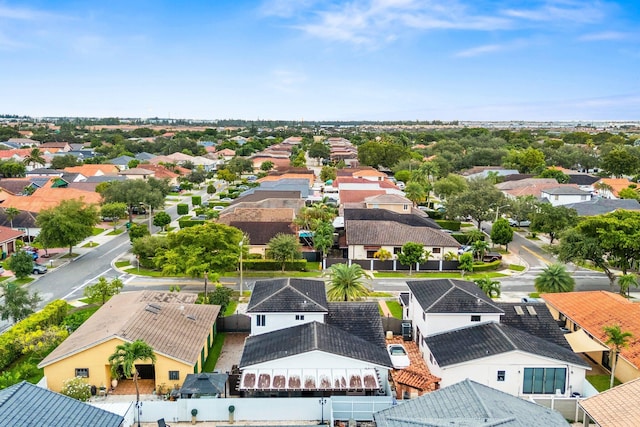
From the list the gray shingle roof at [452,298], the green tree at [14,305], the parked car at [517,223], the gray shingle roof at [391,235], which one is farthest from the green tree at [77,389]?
the parked car at [517,223]

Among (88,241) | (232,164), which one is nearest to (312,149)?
(232,164)

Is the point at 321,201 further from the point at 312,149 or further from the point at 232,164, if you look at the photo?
the point at 312,149

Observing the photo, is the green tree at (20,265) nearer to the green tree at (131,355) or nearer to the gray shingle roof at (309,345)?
the green tree at (131,355)

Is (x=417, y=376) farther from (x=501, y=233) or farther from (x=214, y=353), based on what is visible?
(x=501, y=233)

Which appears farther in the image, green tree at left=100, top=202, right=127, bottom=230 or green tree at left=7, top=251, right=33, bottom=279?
green tree at left=100, top=202, right=127, bottom=230

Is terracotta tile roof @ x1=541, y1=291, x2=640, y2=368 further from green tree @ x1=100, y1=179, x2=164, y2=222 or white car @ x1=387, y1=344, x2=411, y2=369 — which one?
green tree @ x1=100, y1=179, x2=164, y2=222

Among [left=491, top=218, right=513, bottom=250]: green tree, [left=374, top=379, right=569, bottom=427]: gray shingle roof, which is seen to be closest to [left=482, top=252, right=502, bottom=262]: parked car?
[left=491, top=218, right=513, bottom=250]: green tree
